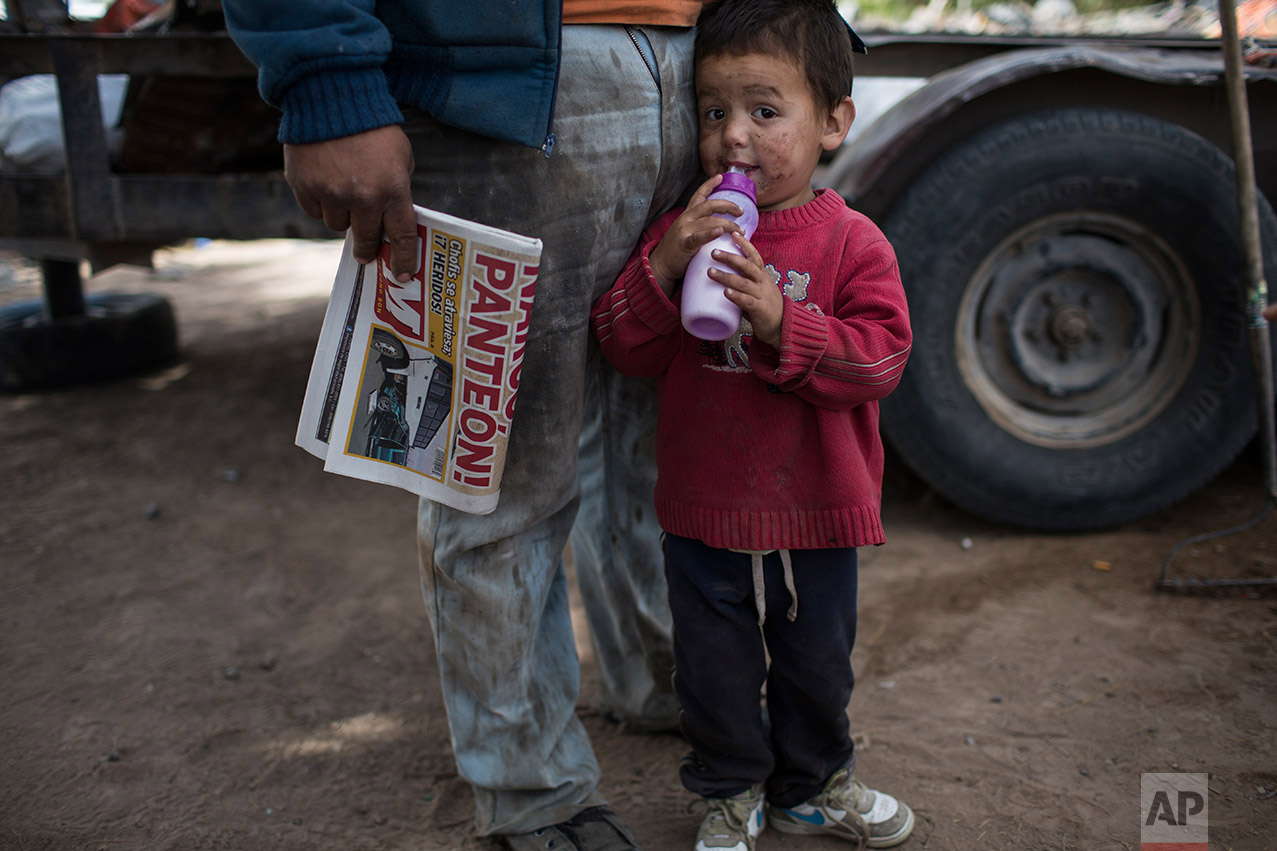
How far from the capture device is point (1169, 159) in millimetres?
2480

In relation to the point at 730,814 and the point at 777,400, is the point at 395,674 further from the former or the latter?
the point at 777,400

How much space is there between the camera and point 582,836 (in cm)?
159

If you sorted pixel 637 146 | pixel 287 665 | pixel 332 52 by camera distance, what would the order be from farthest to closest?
1. pixel 287 665
2. pixel 637 146
3. pixel 332 52

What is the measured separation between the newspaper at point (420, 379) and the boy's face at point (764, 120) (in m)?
0.45

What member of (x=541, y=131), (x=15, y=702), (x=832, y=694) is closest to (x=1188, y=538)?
(x=832, y=694)

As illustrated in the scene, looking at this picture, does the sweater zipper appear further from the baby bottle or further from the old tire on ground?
the old tire on ground

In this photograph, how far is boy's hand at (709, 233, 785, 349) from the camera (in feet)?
4.04

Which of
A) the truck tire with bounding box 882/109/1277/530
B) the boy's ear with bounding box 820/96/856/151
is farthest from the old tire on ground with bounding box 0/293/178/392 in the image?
the boy's ear with bounding box 820/96/856/151

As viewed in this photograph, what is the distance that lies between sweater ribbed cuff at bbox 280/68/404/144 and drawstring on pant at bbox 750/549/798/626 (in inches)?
34.6

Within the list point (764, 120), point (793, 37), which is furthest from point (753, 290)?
point (793, 37)

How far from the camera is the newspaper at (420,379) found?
4.05 feet

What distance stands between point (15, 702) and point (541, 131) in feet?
6.23

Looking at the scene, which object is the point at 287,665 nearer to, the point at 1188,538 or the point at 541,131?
the point at 541,131

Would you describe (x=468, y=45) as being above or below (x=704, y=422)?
above
